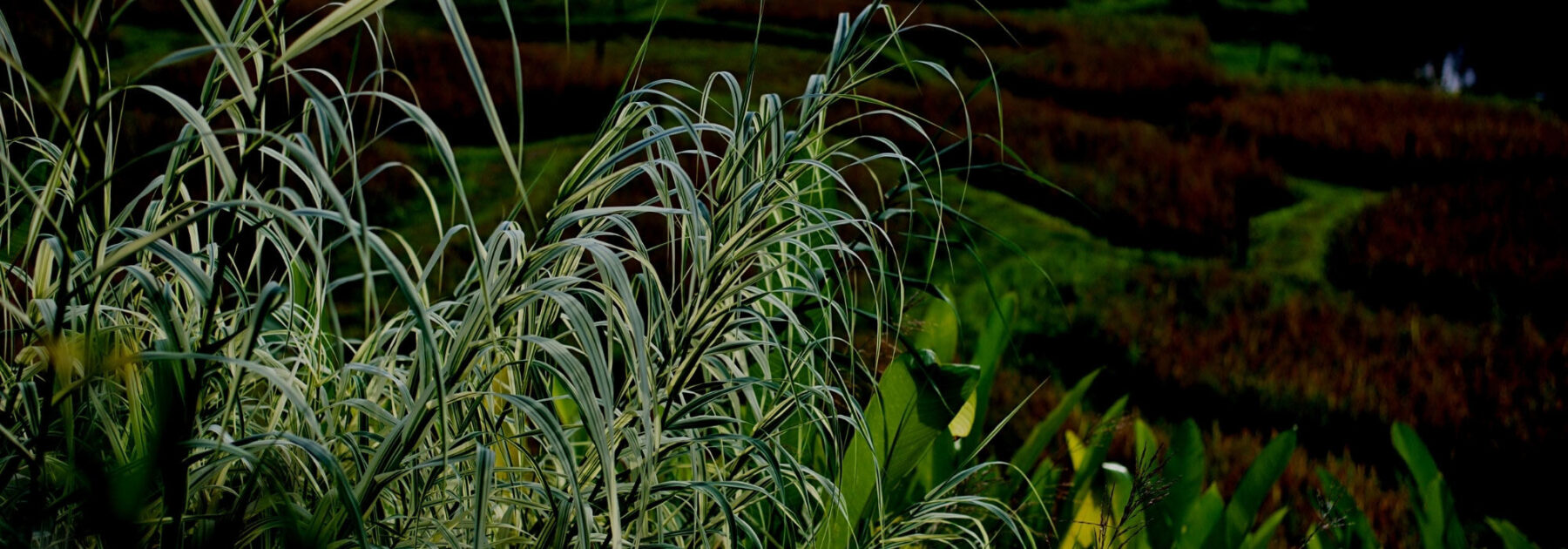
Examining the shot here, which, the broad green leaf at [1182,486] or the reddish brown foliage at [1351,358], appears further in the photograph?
the reddish brown foliage at [1351,358]

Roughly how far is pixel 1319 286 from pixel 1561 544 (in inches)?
65.7

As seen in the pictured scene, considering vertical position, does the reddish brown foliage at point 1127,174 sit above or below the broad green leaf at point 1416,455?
below

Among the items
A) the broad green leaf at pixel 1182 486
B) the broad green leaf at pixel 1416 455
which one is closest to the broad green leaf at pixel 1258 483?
the broad green leaf at pixel 1182 486

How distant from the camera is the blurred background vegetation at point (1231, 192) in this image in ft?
9.60

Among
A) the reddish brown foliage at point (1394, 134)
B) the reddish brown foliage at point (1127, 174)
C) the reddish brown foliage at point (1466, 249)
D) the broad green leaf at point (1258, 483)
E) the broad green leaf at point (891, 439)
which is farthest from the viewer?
the reddish brown foliage at point (1394, 134)

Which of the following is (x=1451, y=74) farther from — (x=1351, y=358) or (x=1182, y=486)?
(x=1182, y=486)

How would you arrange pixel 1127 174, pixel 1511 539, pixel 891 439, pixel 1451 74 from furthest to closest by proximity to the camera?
pixel 1451 74 < pixel 1127 174 < pixel 1511 539 < pixel 891 439

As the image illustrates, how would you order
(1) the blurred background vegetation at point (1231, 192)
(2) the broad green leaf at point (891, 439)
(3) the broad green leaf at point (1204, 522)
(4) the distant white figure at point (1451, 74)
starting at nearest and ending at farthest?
(2) the broad green leaf at point (891, 439) < (3) the broad green leaf at point (1204, 522) < (1) the blurred background vegetation at point (1231, 192) < (4) the distant white figure at point (1451, 74)

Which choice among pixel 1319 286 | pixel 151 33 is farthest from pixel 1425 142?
pixel 151 33

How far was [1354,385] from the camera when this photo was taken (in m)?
3.10

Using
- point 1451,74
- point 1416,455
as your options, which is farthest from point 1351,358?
point 1451,74

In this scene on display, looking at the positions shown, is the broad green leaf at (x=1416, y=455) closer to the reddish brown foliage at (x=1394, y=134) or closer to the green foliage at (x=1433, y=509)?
the green foliage at (x=1433, y=509)

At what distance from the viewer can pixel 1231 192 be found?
15.9 feet

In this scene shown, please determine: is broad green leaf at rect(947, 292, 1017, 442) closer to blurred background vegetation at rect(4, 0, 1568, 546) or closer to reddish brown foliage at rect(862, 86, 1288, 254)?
blurred background vegetation at rect(4, 0, 1568, 546)
